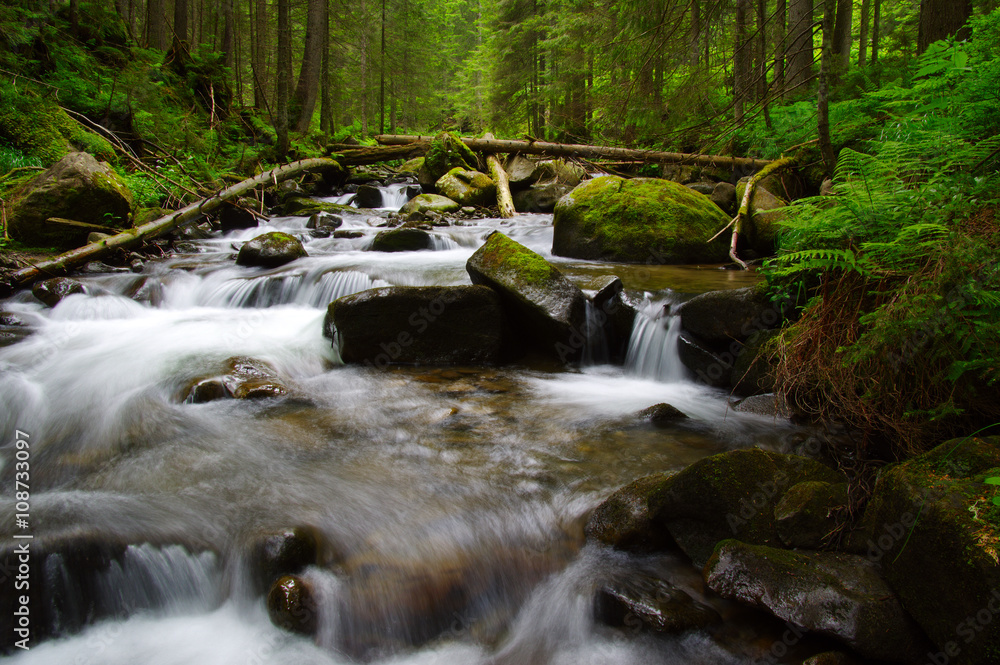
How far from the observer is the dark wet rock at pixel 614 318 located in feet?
20.0

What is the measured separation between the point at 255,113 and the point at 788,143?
17.0 m

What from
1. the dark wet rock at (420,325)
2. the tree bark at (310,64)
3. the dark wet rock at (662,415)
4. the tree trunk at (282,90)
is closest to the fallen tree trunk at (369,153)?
the tree bark at (310,64)

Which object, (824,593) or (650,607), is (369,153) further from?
(824,593)

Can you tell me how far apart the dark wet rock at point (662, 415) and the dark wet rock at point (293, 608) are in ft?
9.82

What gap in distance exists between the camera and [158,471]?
384 centimetres

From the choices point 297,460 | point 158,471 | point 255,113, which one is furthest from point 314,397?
point 255,113

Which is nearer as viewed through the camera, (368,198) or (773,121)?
(773,121)

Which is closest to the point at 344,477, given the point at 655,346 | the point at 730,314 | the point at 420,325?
the point at 420,325

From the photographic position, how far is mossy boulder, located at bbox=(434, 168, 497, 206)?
1346 cm

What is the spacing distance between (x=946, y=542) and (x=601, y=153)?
11.8 m

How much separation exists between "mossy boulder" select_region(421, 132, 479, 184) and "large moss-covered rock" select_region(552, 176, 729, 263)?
22.1ft

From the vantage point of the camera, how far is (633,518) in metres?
3.09

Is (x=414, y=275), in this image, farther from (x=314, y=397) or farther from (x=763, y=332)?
(x=763, y=332)

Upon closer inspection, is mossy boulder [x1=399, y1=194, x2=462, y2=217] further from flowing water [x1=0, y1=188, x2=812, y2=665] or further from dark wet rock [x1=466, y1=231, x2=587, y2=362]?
dark wet rock [x1=466, y1=231, x2=587, y2=362]
